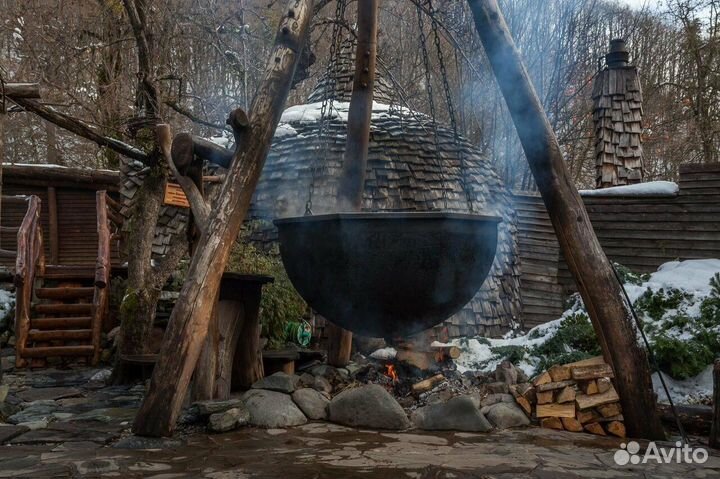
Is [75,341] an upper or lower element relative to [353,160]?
lower

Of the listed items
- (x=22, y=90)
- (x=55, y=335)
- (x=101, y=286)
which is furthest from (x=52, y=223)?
(x=22, y=90)

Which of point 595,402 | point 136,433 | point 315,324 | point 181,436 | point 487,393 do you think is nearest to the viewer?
point 136,433

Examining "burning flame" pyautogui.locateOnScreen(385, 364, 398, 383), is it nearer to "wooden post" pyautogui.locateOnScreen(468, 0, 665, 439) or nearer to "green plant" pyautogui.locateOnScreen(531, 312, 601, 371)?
"green plant" pyautogui.locateOnScreen(531, 312, 601, 371)

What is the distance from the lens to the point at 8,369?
7801mm

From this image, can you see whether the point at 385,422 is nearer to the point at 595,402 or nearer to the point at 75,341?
the point at 595,402

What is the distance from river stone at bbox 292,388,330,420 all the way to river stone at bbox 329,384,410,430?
10cm

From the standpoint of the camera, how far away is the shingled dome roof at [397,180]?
883cm

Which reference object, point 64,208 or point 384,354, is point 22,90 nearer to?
point 384,354

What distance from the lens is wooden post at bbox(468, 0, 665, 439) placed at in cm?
431

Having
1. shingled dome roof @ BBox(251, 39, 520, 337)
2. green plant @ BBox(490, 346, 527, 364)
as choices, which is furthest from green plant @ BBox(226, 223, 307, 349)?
green plant @ BBox(490, 346, 527, 364)

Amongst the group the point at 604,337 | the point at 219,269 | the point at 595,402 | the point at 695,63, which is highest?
the point at 695,63

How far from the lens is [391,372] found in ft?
21.0

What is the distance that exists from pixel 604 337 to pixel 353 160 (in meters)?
2.29

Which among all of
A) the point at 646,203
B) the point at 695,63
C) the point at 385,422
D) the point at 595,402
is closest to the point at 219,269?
the point at 385,422
